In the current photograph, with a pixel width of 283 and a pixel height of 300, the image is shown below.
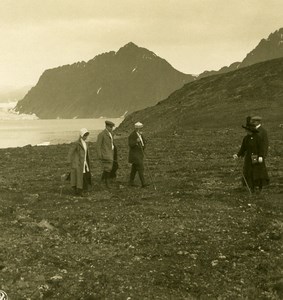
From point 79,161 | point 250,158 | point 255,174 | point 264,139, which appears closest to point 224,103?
point 250,158

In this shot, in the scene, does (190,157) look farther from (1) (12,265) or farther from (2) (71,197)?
(1) (12,265)

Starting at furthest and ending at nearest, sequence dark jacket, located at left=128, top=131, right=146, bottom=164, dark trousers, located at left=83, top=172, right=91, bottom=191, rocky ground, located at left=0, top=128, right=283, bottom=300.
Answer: dark jacket, located at left=128, top=131, right=146, bottom=164, dark trousers, located at left=83, top=172, right=91, bottom=191, rocky ground, located at left=0, top=128, right=283, bottom=300

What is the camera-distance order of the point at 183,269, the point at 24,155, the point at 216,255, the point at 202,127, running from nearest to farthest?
the point at 183,269 < the point at 216,255 < the point at 24,155 < the point at 202,127

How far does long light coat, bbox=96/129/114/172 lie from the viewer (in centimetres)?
1892

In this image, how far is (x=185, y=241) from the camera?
12469mm

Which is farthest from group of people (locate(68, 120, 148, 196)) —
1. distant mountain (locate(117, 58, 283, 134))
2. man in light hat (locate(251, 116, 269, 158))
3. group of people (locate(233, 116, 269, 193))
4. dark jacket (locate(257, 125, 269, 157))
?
distant mountain (locate(117, 58, 283, 134))

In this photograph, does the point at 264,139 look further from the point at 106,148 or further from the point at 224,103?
the point at 224,103

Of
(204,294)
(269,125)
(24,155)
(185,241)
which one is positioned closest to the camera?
(204,294)

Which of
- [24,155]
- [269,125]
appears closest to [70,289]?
[24,155]

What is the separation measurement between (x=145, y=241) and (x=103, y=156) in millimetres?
6813

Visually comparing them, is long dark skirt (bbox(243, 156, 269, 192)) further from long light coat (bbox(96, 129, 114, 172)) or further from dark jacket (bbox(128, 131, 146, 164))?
long light coat (bbox(96, 129, 114, 172))

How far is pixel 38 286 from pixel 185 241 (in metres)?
3.96

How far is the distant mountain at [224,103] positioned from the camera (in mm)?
59219

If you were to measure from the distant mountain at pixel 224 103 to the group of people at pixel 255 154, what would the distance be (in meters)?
32.9
